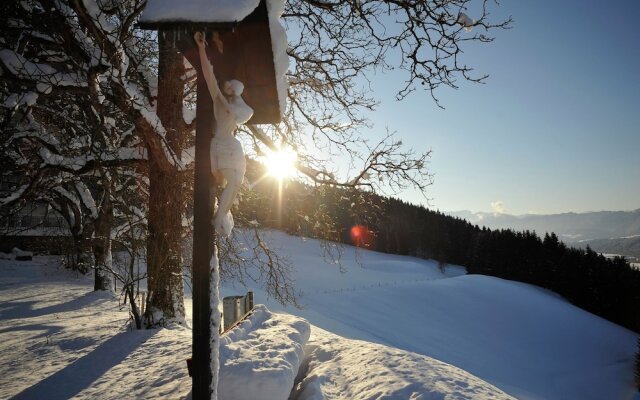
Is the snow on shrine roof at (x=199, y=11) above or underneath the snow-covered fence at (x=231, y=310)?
above

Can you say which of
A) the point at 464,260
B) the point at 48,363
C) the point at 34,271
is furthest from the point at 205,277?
the point at 464,260

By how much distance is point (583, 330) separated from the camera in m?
28.6

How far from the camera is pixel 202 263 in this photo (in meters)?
2.10

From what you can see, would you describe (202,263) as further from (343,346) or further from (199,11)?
(343,346)

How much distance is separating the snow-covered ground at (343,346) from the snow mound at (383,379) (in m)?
0.02

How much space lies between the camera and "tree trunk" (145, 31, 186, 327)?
542 cm

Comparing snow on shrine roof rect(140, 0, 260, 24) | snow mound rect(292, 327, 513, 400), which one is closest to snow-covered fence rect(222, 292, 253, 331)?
snow mound rect(292, 327, 513, 400)

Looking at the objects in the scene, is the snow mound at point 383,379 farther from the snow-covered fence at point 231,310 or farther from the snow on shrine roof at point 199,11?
the snow on shrine roof at point 199,11

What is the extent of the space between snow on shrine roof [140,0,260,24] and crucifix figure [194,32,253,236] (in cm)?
20

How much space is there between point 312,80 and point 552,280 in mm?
46766

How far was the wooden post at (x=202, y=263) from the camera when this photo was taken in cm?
210

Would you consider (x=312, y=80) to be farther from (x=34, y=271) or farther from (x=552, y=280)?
(x=552, y=280)

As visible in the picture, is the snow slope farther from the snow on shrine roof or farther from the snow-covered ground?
the snow on shrine roof

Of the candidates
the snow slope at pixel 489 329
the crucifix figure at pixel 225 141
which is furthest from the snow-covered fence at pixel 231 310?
the snow slope at pixel 489 329
